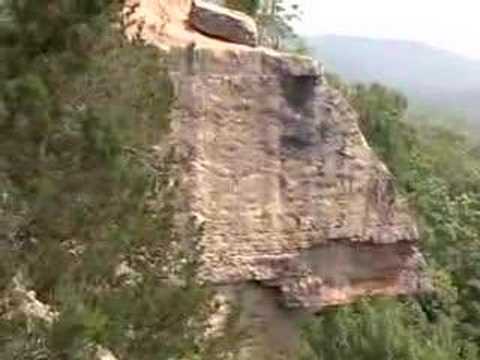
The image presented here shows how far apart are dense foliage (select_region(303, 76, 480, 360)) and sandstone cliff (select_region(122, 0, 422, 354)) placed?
2.14 feet

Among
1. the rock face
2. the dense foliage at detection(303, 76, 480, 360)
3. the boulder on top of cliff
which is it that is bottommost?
the dense foliage at detection(303, 76, 480, 360)

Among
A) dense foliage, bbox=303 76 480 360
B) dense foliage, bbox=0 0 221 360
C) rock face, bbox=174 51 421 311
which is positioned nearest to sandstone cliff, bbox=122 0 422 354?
rock face, bbox=174 51 421 311

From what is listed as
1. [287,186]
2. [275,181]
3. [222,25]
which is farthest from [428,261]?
[222,25]

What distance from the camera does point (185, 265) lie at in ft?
29.9

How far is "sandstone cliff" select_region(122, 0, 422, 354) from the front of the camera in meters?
13.1

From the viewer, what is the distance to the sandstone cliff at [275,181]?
42.9 feet

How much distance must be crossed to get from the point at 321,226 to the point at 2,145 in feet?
26.6

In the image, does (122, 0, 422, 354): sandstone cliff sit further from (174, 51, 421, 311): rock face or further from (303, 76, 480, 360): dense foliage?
(303, 76, 480, 360): dense foliage

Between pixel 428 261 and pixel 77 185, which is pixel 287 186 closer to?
pixel 77 185

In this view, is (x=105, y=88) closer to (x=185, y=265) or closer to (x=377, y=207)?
(x=185, y=265)

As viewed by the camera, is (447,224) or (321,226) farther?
(447,224)

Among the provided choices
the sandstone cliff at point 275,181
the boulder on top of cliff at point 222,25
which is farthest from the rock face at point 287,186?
the boulder on top of cliff at point 222,25

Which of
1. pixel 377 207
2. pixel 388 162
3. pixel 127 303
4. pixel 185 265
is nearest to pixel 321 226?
pixel 377 207

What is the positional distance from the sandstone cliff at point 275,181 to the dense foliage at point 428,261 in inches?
25.6
